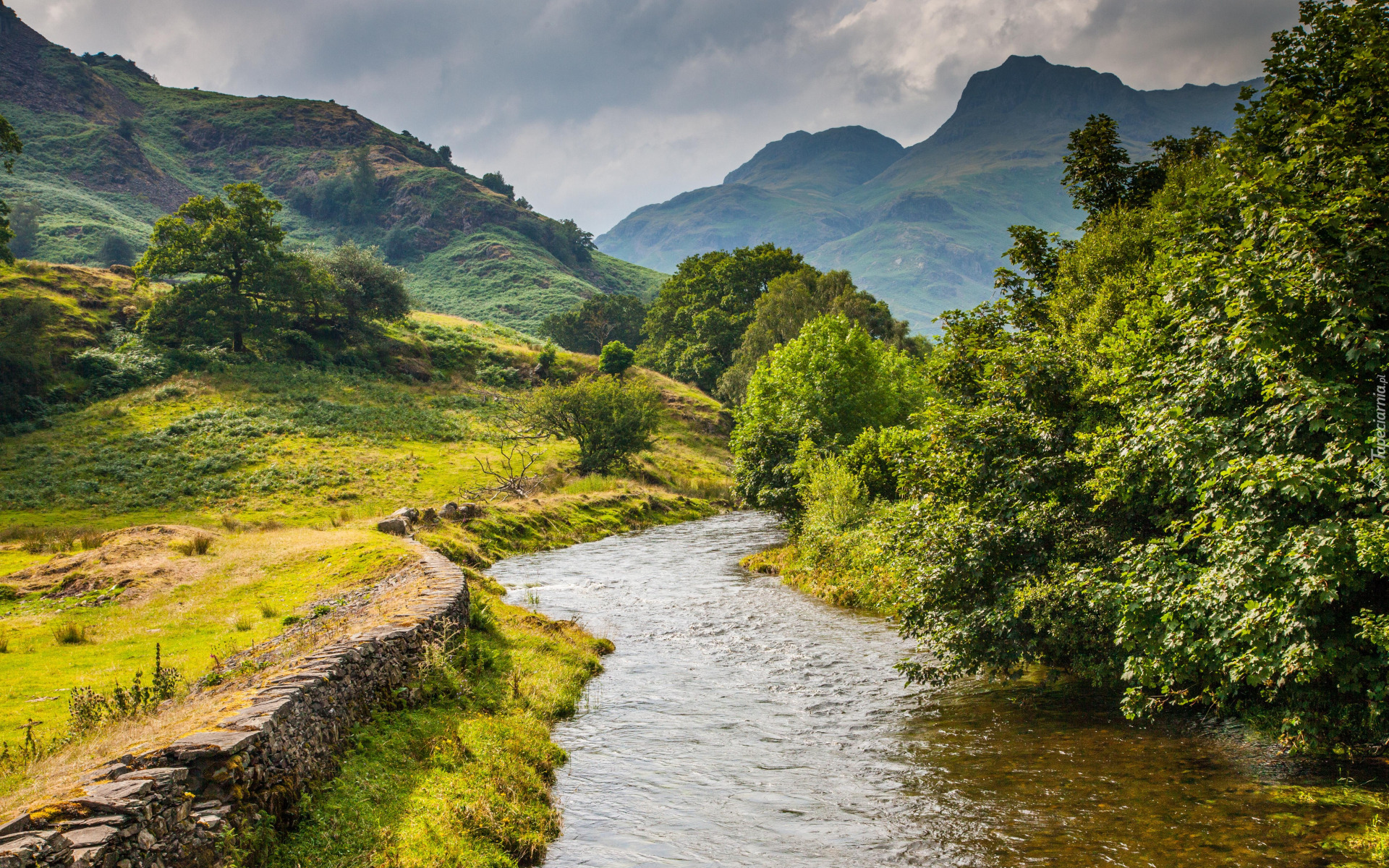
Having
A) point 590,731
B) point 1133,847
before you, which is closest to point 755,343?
point 590,731

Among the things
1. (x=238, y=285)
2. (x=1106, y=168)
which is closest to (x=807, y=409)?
(x=1106, y=168)

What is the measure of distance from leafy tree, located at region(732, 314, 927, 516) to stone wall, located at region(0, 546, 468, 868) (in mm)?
31353

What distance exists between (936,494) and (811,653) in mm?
6747

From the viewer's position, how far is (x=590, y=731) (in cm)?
1608

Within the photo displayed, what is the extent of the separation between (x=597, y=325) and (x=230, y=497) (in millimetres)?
96727

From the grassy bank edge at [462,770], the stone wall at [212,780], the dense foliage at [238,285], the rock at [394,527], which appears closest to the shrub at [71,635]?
the stone wall at [212,780]

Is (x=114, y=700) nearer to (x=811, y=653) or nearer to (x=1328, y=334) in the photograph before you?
(x=811, y=653)

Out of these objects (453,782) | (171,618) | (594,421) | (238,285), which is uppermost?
(238,285)

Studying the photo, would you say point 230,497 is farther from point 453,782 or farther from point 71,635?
point 453,782

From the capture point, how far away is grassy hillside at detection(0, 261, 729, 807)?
15508 mm

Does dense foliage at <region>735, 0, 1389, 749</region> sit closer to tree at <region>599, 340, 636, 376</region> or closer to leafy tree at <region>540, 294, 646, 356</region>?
tree at <region>599, 340, 636, 376</region>

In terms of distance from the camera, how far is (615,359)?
98562 millimetres

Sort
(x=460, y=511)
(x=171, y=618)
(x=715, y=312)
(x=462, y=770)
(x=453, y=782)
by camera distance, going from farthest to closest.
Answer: (x=715, y=312)
(x=460, y=511)
(x=171, y=618)
(x=462, y=770)
(x=453, y=782)

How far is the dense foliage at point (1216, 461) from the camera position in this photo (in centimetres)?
1021
